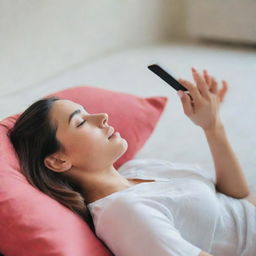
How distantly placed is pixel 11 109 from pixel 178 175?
61cm

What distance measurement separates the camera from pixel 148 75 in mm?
2125

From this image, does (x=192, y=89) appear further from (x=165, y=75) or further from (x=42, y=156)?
(x=42, y=156)

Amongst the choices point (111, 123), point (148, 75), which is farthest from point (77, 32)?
point (111, 123)

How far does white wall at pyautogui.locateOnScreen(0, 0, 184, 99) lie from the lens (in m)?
1.72

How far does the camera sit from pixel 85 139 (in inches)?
39.2

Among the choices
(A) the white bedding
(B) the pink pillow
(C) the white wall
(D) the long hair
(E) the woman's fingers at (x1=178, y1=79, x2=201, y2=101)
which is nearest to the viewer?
(B) the pink pillow

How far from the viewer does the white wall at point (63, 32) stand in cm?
172

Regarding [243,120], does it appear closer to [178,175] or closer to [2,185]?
[178,175]

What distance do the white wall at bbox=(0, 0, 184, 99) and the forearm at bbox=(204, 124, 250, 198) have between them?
34.3 inches

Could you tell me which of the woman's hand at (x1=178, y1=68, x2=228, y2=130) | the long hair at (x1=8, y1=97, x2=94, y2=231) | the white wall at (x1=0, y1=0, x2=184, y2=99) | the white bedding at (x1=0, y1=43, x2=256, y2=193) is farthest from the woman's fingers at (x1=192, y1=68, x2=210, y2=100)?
the white wall at (x1=0, y1=0, x2=184, y2=99)

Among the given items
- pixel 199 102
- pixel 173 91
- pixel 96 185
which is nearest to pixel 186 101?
pixel 199 102

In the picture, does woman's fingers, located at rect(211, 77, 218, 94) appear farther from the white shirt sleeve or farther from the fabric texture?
the white shirt sleeve

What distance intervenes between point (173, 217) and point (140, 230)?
119mm

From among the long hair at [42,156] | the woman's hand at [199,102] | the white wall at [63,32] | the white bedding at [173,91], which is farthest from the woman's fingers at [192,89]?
the white wall at [63,32]
